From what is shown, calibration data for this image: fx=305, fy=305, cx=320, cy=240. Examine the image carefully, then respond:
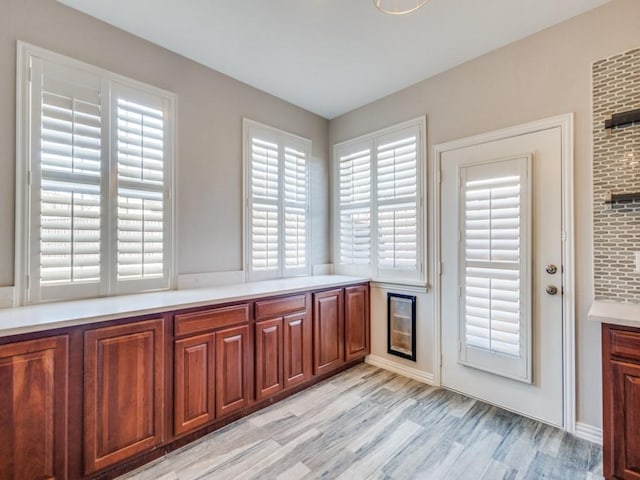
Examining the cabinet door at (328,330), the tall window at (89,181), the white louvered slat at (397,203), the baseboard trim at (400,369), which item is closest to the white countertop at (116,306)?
the tall window at (89,181)

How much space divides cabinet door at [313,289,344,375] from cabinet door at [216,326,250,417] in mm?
713

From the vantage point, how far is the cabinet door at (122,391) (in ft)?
5.25

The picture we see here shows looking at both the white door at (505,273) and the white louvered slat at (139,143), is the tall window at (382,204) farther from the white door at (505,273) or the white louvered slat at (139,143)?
the white louvered slat at (139,143)

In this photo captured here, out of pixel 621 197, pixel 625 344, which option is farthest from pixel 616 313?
pixel 621 197

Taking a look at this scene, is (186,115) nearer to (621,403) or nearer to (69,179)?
(69,179)

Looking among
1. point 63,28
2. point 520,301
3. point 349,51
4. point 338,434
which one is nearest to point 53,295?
point 63,28

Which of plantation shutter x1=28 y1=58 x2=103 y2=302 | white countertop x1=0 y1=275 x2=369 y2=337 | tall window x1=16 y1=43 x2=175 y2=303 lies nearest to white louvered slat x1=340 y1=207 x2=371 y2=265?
white countertop x1=0 y1=275 x2=369 y2=337

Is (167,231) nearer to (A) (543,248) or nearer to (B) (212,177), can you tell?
(B) (212,177)

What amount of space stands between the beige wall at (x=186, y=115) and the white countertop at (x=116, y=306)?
11.7 inches

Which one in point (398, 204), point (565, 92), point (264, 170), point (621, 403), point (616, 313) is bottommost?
point (621, 403)

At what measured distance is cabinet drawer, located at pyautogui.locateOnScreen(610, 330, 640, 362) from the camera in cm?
150

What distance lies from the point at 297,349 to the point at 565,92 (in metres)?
2.77

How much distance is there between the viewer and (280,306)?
2.47 metres

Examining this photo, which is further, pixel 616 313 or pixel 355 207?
pixel 355 207
